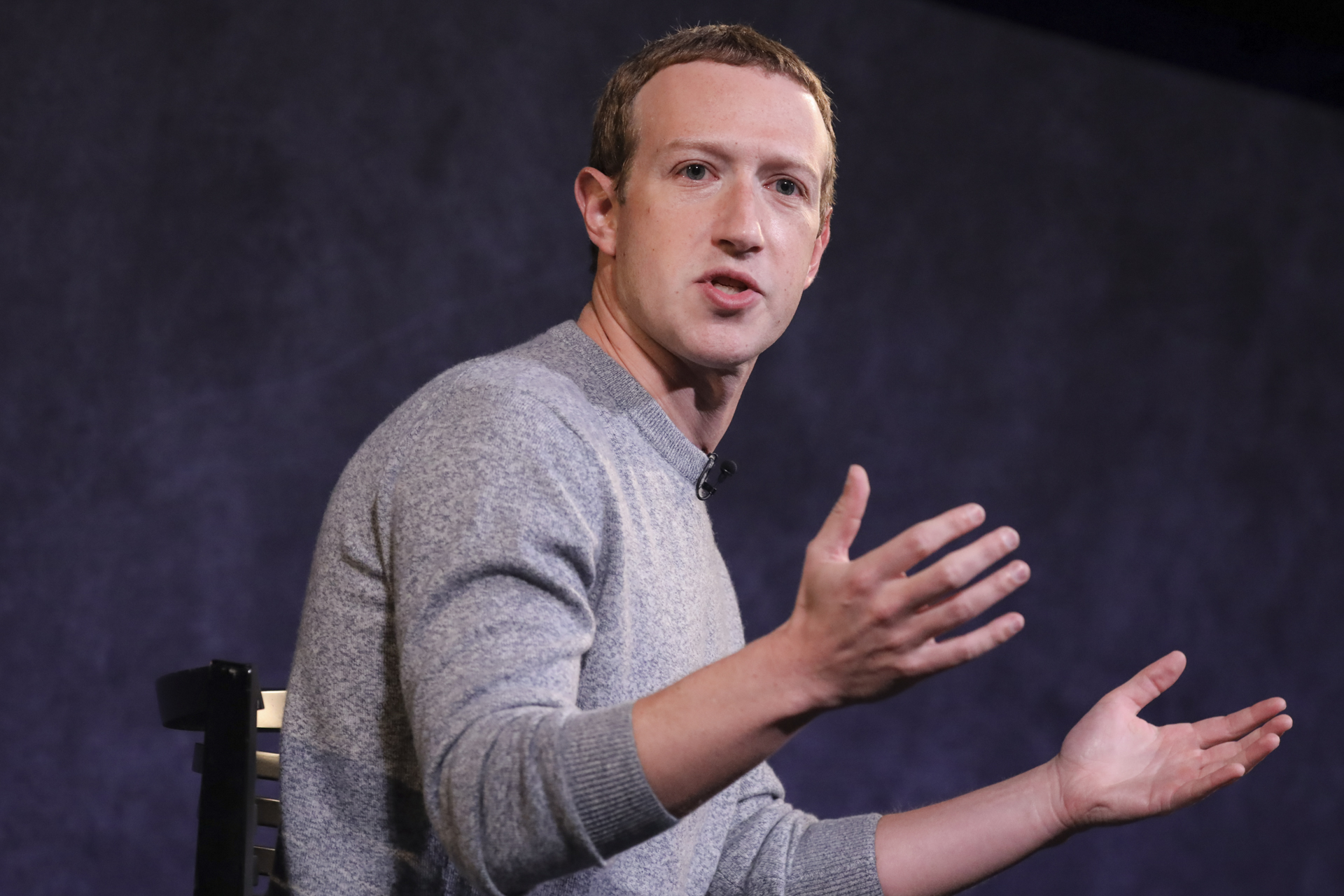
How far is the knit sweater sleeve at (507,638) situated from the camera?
2.16 feet

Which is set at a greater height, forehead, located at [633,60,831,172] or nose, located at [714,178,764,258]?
forehead, located at [633,60,831,172]

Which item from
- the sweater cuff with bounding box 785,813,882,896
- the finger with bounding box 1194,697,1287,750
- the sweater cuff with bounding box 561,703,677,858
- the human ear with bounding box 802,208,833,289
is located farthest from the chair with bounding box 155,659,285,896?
the finger with bounding box 1194,697,1287,750

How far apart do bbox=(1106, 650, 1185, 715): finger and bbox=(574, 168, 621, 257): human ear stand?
65 cm

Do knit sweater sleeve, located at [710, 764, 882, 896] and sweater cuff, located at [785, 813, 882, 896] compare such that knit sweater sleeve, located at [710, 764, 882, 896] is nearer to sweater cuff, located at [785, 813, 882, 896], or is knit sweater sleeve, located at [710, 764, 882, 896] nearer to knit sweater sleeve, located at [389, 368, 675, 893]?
sweater cuff, located at [785, 813, 882, 896]

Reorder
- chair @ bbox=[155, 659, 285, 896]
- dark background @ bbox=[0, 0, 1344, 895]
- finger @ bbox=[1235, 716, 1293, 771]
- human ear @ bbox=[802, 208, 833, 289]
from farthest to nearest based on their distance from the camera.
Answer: dark background @ bbox=[0, 0, 1344, 895], human ear @ bbox=[802, 208, 833, 289], finger @ bbox=[1235, 716, 1293, 771], chair @ bbox=[155, 659, 285, 896]

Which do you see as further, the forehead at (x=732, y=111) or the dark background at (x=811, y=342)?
the dark background at (x=811, y=342)

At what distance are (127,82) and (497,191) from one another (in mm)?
600

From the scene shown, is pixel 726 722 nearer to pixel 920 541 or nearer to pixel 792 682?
pixel 792 682

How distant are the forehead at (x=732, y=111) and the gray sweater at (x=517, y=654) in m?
0.22

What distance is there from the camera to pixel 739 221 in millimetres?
1080

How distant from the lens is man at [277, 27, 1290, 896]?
655 millimetres

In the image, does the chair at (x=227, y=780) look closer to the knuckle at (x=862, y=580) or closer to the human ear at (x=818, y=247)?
the knuckle at (x=862, y=580)

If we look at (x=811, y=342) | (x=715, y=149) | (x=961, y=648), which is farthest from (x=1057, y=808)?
(x=811, y=342)

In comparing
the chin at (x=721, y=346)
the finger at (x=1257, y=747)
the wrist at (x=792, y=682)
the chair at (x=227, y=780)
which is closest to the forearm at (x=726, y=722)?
the wrist at (x=792, y=682)
